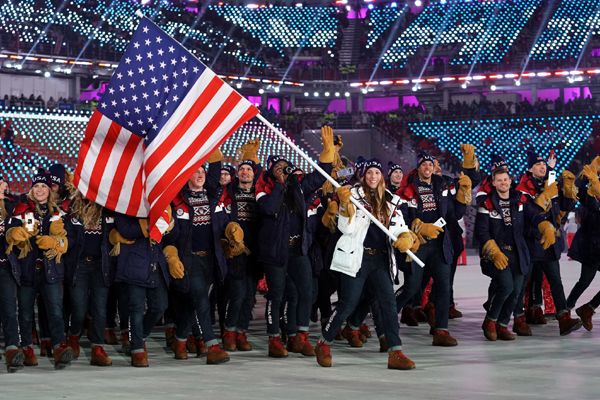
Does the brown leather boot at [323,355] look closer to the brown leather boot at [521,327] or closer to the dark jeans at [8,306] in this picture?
the dark jeans at [8,306]

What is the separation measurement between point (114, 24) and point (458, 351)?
3544 cm

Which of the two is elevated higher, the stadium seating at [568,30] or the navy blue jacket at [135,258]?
the stadium seating at [568,30]

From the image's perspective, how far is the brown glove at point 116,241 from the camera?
880cm

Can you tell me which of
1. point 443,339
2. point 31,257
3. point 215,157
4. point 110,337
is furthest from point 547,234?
point 31,257

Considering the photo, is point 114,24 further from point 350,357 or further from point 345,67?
point 350,357

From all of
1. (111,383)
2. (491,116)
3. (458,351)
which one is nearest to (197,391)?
(111,383)

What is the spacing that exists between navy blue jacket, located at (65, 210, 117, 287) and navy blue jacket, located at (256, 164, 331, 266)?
1.26m

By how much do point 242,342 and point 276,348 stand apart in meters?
0.57

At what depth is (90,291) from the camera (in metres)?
9.40

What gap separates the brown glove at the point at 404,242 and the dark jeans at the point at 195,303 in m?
1.64

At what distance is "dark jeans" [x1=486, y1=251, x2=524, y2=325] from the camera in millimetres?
10531

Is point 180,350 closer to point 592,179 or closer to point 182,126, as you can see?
point 182,126

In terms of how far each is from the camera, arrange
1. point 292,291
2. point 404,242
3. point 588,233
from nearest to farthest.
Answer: point 404,242 < point 292,291 < point 588,233

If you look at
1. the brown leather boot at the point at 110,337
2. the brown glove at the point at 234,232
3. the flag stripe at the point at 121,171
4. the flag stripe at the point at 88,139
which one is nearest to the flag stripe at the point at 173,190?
the flag stripe at the point at 121,171
